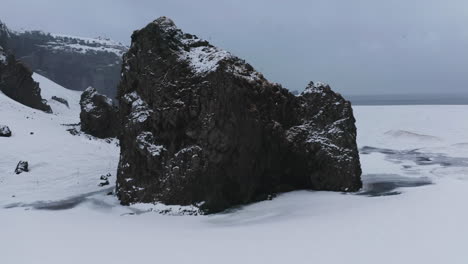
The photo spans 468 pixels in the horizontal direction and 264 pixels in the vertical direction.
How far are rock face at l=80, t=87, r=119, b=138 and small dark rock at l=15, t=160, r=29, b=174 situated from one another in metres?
12.4

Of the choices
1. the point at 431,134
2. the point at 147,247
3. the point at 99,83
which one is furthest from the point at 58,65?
the point at 147,247

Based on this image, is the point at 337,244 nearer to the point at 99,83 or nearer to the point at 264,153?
the point at 264,153

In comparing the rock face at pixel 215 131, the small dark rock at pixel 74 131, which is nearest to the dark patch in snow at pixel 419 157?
the rock face at pixel 215 131

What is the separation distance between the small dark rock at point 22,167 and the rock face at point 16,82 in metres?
27.9

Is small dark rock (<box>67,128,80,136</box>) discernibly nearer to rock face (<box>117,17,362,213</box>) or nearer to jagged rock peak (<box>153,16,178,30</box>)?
rock face (<box>117,17,362,213</box>)

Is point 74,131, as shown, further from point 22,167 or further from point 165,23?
point 165,23

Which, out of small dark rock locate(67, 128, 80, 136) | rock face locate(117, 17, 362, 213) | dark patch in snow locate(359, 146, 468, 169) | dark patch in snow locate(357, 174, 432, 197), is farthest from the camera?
small dark rock locate(67, 128, 80, 136)

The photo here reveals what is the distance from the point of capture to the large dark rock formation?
113 m

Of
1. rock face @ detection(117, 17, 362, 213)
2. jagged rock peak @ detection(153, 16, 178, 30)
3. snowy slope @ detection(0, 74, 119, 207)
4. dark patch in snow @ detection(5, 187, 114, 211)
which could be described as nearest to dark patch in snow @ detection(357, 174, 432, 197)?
rock face @ detection(117, 17, 362, 213)

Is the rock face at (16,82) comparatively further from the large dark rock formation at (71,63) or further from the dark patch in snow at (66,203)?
the large dark rock formation at (71,63)

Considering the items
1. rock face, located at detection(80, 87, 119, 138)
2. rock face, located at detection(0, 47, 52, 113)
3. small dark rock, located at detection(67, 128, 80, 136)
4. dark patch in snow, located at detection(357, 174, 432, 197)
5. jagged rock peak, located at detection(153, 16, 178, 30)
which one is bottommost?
dark patch in snow, located at detection(357, 174, 432, 197)

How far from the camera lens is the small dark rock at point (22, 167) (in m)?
23.0

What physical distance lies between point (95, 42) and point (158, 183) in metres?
147

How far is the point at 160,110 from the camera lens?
17.2m
